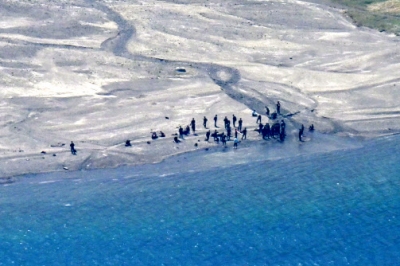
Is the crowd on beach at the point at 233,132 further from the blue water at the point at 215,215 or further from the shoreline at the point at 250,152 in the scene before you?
the blue water at the point at 215,215

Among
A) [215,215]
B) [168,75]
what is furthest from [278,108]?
[215,215]

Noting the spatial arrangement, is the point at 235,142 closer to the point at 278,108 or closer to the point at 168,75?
the point at 278,108

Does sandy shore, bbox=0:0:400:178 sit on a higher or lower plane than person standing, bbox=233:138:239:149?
higher

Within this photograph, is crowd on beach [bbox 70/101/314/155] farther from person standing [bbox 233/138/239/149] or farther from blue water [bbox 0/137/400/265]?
blue water [bbox 0/137/400/265]

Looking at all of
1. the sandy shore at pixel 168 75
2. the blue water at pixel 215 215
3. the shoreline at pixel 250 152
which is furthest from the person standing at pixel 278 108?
the blue water at pixel 215 215

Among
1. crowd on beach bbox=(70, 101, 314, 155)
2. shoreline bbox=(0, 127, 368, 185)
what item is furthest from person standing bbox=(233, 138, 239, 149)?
shoreline bbox=(0, 127, 368, 185)
